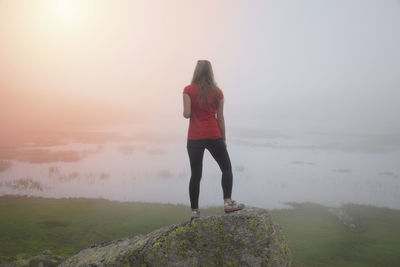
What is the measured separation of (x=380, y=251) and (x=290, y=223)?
21887 millimetres

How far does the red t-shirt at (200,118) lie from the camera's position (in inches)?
240

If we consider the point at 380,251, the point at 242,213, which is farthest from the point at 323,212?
the point at 242,213

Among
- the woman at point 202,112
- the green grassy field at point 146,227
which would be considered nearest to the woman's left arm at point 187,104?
the woman at point 202,112

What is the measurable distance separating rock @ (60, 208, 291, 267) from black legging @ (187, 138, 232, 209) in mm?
653

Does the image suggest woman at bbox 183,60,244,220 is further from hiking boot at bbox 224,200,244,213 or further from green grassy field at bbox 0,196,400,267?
green grassy field at bbox 0,196,400,267

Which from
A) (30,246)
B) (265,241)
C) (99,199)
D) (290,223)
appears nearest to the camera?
(265,241)

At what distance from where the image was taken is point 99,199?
9294 centimetres

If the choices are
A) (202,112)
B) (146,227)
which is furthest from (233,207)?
(146,227)

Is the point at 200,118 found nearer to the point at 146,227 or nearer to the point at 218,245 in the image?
the point at 218,245

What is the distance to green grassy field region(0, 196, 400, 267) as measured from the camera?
5431cm

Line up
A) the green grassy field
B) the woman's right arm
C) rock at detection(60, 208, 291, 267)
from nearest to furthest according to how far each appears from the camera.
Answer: rock at detection(60, 208, 291, 267) < the woman's right arm < the green grassy field

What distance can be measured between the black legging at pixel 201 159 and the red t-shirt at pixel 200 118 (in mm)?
141

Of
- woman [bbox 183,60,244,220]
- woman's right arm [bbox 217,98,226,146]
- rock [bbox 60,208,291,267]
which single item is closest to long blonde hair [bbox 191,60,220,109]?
woman [bbox 183,60,244,220]

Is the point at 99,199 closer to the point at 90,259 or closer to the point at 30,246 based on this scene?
the point at 30,246
